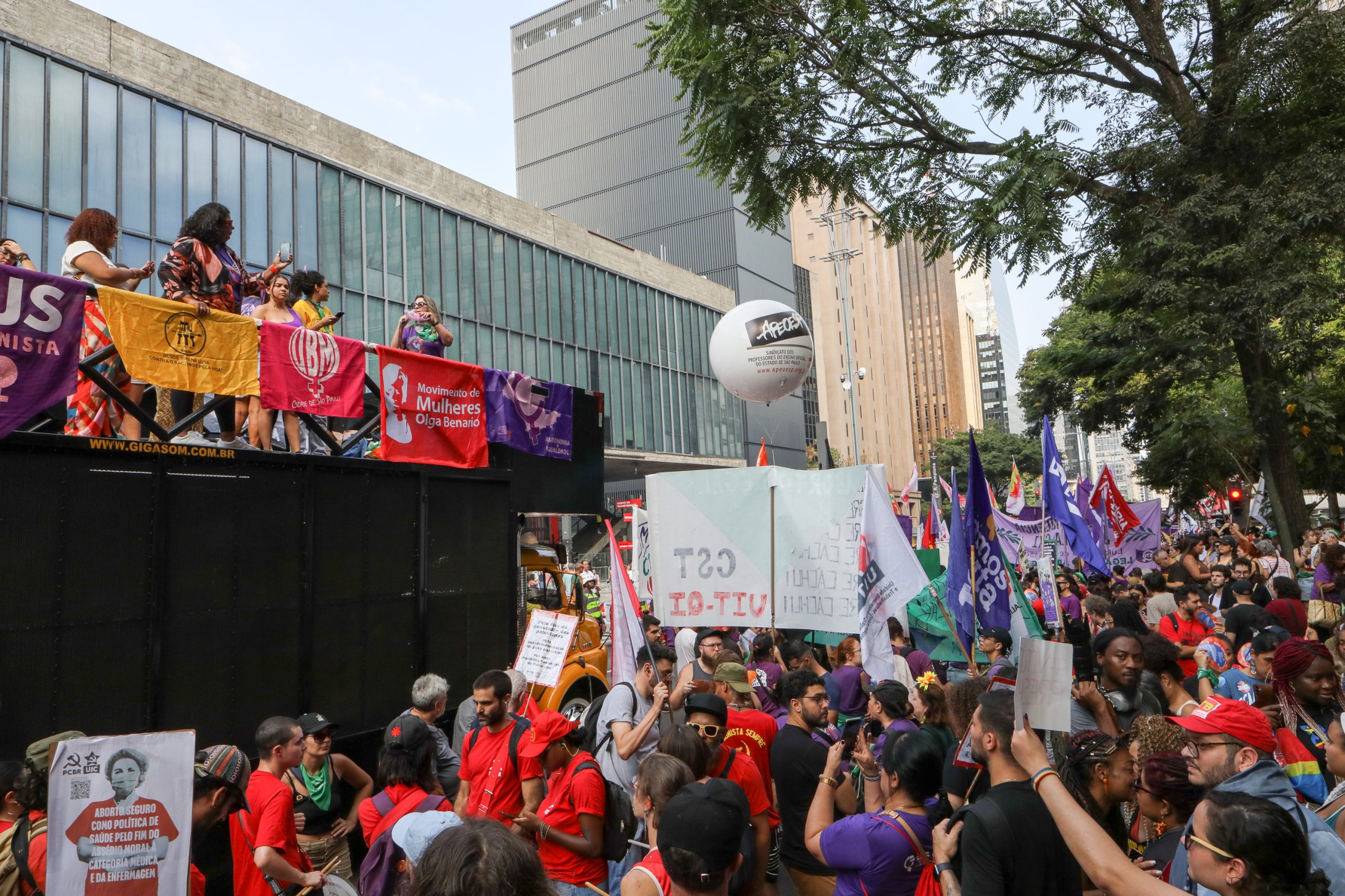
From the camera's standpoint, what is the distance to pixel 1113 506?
1619cm

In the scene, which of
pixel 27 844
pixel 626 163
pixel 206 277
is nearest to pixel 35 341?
pixel 206 277

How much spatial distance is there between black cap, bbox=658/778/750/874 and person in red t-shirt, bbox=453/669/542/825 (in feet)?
6.89

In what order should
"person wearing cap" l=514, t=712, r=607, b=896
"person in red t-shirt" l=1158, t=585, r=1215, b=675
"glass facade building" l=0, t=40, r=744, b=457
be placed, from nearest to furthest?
"person wearing cap" l=514, t=712, r=607, b=896 < "person in red t-shirt" l=1158, t=585, r=1215, b=675 < "glass facade building" l=0, t=40, r=744, b=457

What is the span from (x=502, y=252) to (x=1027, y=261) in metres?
30.1

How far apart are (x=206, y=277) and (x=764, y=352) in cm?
529

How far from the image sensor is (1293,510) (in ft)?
44.1

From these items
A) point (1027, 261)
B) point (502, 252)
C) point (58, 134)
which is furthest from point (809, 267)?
point (1027, 261)

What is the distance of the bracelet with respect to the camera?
2.96 m

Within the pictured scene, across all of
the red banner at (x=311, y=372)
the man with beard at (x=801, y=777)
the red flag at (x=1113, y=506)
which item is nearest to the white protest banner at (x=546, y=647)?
the man with beard at (x=801, y=777)

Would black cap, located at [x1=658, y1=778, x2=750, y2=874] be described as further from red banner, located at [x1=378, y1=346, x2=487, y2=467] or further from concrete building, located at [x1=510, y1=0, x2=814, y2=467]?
concrete building, located at [x1=510, y1=0, x2=814, y2=467]

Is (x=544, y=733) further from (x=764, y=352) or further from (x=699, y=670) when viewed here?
(x=764, y=352)

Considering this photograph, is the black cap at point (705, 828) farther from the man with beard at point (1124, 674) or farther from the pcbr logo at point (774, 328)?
the pcbr logo at point (774, 328)

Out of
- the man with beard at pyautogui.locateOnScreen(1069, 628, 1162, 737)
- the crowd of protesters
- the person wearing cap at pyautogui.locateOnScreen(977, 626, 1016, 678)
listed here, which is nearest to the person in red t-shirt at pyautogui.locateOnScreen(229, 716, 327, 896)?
the crowd of protesters

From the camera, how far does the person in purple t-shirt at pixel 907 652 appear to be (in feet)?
26.8
